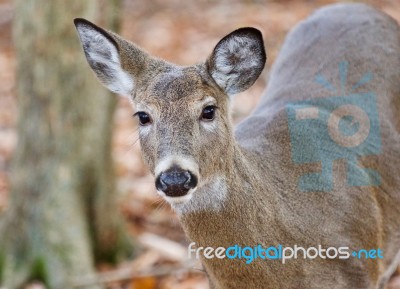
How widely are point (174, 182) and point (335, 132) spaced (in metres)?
1.69

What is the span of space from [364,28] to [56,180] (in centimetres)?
292

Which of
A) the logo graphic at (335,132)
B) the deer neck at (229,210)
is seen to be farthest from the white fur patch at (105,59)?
the logo graphic at (335,132)

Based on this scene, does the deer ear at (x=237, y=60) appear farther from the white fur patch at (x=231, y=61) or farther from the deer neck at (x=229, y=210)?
the deer neck at (x=229, y=210)

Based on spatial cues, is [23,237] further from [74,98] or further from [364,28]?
[364,28]

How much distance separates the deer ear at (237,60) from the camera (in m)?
4.43

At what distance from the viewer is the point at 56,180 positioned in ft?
22.9

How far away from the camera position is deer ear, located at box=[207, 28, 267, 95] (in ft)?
14.5

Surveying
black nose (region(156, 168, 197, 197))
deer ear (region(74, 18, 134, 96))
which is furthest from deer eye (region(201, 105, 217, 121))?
deer ear (region(74, 18, 134, 96))

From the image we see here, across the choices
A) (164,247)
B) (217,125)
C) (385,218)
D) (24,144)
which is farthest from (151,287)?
(217,125)

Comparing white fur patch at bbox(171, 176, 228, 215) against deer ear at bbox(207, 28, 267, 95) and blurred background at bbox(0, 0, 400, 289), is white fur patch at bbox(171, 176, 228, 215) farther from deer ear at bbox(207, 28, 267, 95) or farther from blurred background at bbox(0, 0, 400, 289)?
blurred background at bbox(0, 0, 400, 289)

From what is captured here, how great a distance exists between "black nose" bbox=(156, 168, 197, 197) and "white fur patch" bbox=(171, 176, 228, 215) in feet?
1.20

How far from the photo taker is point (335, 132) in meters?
5.19

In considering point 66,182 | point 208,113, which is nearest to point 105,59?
point 208,113

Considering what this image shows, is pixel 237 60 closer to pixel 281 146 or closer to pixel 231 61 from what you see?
pixel 231 61
